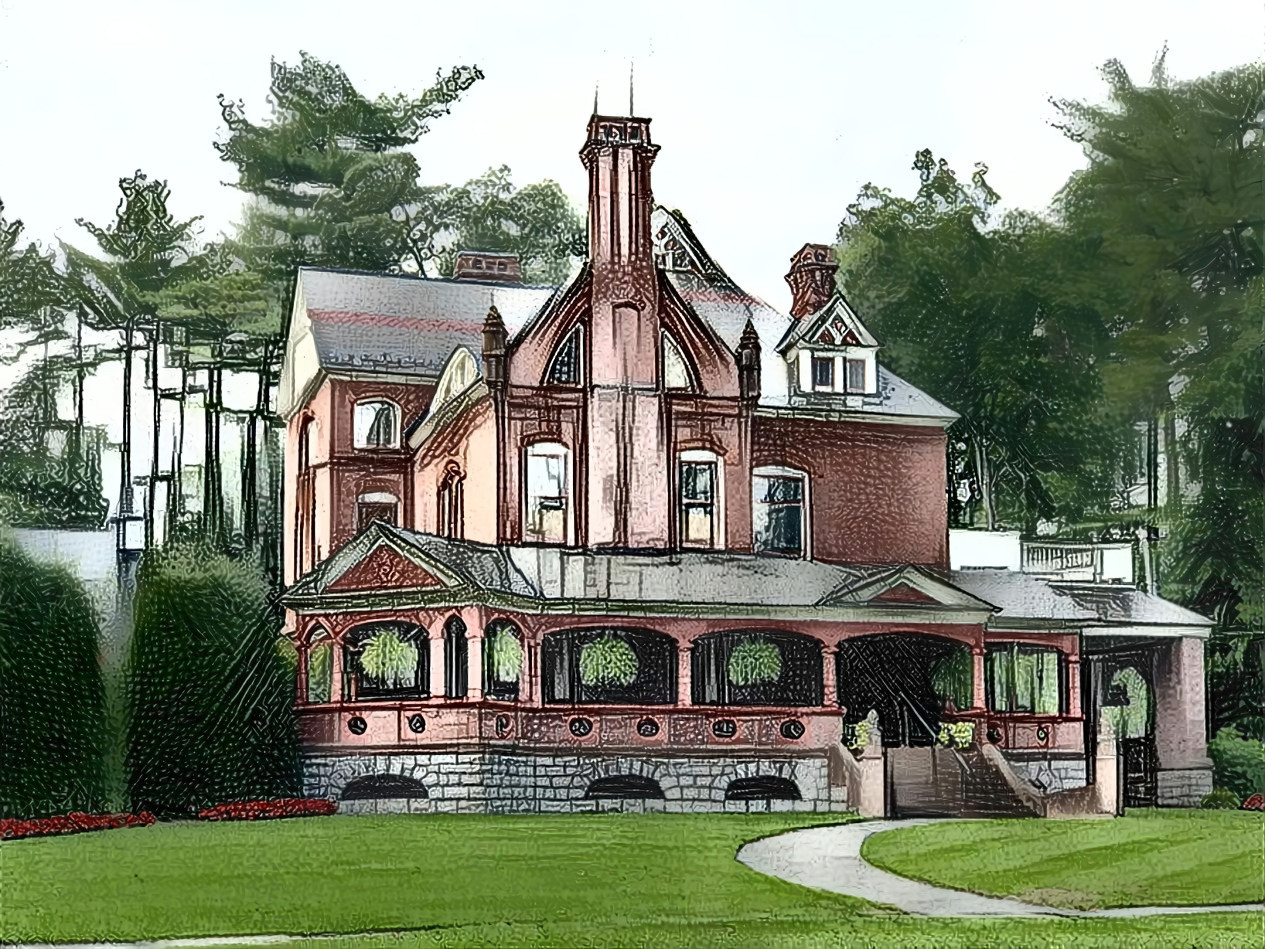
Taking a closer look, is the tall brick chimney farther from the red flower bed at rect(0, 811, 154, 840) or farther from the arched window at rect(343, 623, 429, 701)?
the red flower bed at rect(0, 811, 154, 840)

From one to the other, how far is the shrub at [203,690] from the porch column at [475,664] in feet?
3.23

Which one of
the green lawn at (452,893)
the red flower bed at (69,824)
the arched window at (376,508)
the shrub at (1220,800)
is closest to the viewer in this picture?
the green lawn at (452,893)

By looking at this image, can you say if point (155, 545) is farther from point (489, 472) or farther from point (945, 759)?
point (945, 759)

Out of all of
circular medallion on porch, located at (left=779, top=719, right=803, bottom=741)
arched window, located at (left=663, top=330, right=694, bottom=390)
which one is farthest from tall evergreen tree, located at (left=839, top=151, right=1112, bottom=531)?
circular medallion on porch, located at (left=779, top=719, right=803, bottom=741)

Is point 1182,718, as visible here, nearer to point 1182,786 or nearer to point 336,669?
point 1182,786

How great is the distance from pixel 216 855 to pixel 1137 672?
5650 mm

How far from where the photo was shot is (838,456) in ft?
40.0

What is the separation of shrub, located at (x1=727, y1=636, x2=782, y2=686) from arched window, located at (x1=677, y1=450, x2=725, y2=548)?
24.3 inches

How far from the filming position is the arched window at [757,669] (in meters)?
11.7

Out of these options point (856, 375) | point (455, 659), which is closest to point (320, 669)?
point (455, 659)

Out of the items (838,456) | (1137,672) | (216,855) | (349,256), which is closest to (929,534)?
(838,456)

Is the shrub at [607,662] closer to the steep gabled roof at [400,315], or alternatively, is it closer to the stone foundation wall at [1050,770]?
the steep gabled roof at [400,315]

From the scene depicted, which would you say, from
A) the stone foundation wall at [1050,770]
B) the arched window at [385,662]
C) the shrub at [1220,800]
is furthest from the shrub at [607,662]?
the shrub at [1220,800]

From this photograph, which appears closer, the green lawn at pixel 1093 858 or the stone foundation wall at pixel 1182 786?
the green lawn at pixel 1093 858
